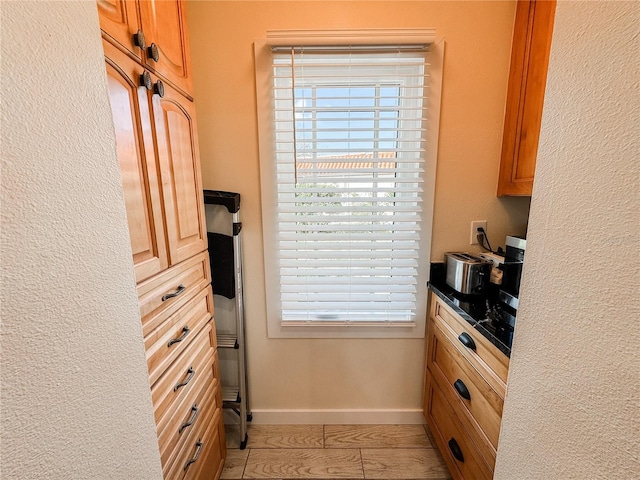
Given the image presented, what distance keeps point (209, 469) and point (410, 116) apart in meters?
1.95

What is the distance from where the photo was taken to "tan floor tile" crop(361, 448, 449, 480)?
4.50 ft

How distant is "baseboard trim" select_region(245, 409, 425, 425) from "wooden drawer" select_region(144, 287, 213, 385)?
88 centimetres

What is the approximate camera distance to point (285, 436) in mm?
1592

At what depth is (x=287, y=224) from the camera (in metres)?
1.47

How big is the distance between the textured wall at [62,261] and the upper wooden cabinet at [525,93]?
5.08 feet

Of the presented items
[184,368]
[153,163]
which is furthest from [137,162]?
[184,368]

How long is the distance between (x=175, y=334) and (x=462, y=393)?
3.86 feet

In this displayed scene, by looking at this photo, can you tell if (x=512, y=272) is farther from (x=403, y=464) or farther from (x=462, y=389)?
(x=403, y=464)

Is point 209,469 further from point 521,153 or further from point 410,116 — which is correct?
point 521,153

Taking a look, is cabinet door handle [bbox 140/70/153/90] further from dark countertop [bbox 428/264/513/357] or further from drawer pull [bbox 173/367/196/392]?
dark countertop [bbox 428/264/513/357]

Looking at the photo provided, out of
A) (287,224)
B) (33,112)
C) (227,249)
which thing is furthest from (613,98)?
(227,249)

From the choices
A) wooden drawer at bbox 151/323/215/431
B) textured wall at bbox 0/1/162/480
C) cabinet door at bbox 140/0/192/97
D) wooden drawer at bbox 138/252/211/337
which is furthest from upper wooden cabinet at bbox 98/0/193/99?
wooden drawer at bbox 151/323/215/431

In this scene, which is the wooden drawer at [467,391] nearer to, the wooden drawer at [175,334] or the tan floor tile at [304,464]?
the tan floor tile at [304,464]

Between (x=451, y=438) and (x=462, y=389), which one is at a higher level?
(x=462, y=389)
